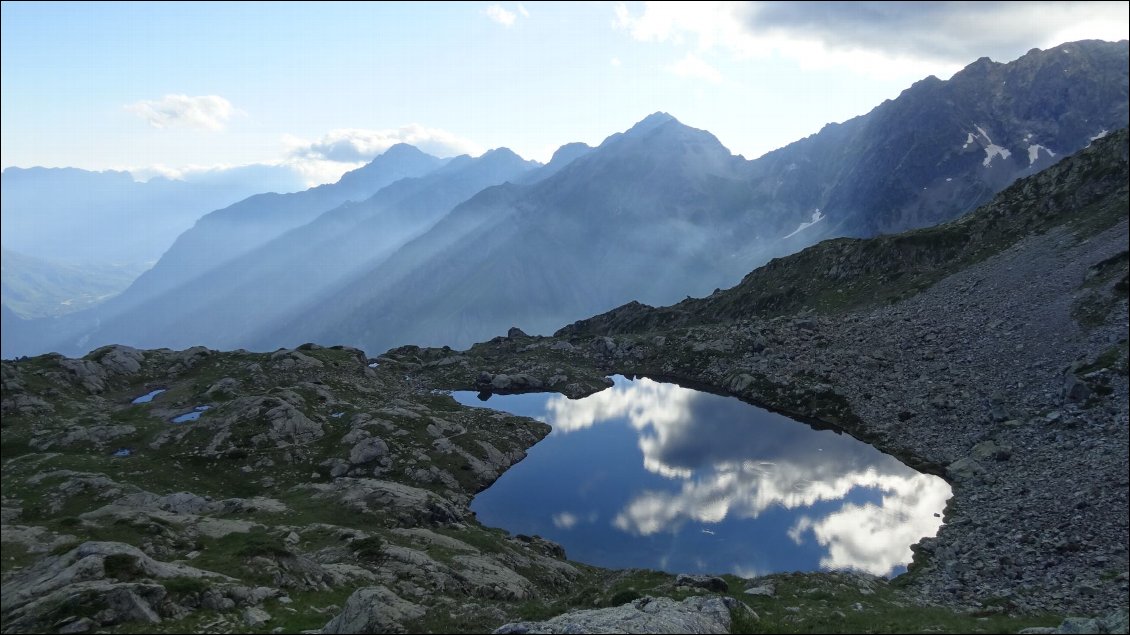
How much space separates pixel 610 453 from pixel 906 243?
8269 cm

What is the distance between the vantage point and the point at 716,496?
69625mm

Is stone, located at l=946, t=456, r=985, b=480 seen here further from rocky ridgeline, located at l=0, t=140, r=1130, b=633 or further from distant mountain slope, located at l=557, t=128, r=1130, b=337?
distant mountain slope, located at l=557, t=128, r=1130, b=337

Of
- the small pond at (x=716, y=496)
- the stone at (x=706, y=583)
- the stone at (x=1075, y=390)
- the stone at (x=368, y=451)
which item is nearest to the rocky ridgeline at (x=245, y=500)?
the stone at (x=368, y=451)

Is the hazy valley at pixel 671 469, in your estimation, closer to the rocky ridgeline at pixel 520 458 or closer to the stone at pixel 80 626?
the stone at pixel 80 626

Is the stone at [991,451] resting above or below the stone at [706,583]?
above

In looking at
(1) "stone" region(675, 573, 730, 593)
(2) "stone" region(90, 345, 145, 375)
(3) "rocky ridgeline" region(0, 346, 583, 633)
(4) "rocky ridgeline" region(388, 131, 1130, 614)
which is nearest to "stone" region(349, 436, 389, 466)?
(3) "rocky ridgeline" region(0, 346, 583, 633)

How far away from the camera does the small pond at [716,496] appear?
55531 millimetres

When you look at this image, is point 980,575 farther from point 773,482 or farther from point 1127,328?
point 1127,328

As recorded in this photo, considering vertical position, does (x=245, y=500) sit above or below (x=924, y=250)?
below

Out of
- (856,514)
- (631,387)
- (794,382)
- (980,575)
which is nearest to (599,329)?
(631,387)

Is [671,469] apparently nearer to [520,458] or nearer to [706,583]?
[520,458]

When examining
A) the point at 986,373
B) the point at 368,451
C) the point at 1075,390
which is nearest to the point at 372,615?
the point at 368,451

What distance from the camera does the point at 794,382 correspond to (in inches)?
3900

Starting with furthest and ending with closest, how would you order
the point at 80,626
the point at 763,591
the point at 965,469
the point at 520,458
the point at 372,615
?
the point at 520,458 → the point at 965,469 → the point at 763,591 → the point at 372,615 → the point at 80,626
